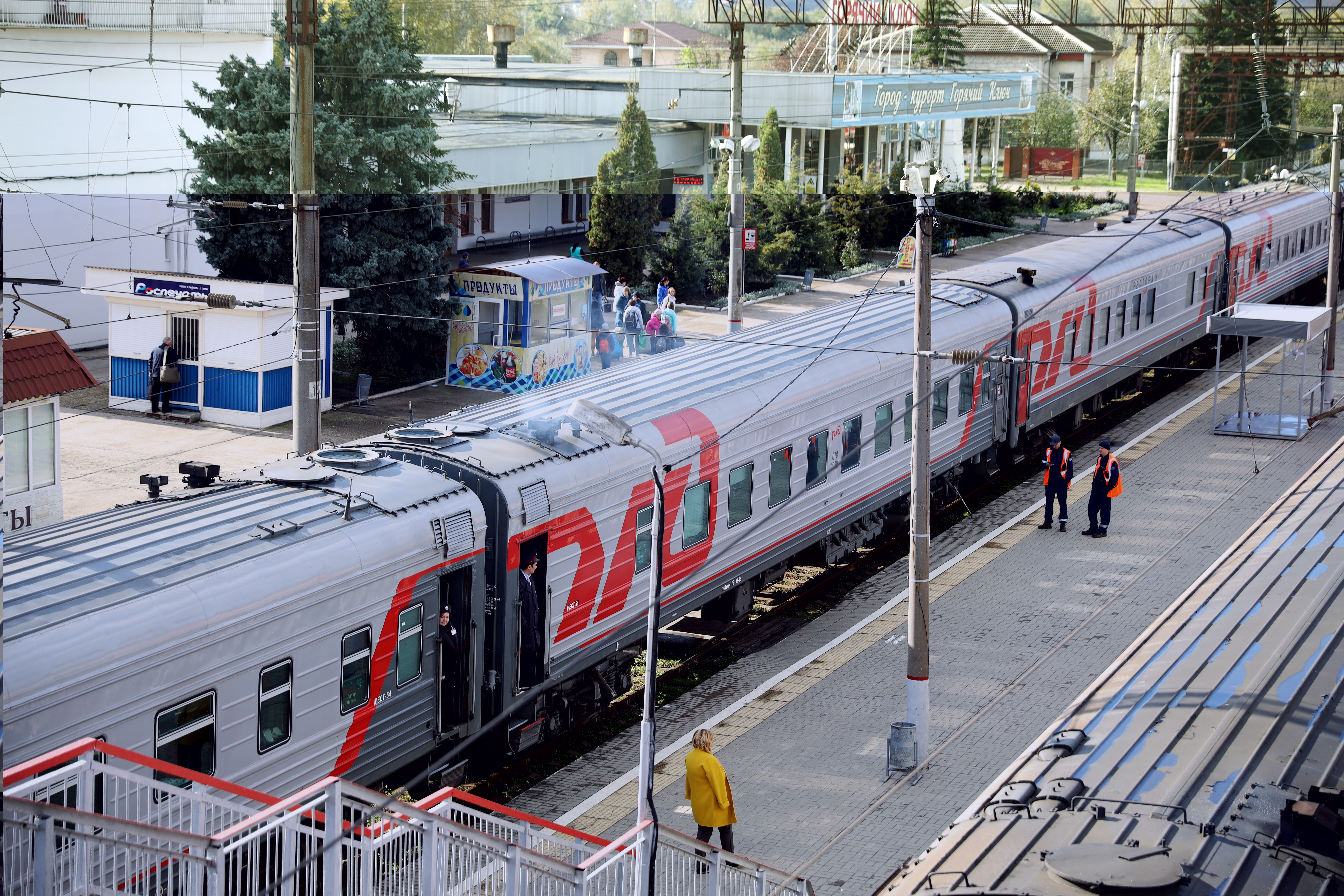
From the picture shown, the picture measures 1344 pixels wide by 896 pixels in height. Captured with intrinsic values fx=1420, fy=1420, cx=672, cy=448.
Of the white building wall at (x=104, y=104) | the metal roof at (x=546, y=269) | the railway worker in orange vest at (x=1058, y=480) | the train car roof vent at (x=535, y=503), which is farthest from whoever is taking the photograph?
the metal roof at (x=546, y=269)

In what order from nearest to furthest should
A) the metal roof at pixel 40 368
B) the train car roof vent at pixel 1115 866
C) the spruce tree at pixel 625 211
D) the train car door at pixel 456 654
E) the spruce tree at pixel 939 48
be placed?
the train car roof vent at pixel 1115 866
the train car door at pixel 456 654
the metal roof at pixel 40 368
the spruce tree at pixel 625 211
the spruce tree at pixel 939 48

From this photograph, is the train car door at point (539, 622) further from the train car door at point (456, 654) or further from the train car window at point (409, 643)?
the train car window at point (409, 643)

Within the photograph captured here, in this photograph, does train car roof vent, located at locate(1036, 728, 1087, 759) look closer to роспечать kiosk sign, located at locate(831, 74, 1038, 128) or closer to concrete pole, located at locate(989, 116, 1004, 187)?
роспечать kiosk sign, located at locate(831, 74, 1038, 128)

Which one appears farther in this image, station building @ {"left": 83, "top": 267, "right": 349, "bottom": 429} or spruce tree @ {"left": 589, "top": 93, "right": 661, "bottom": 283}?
spruce tree @ {"left": 589, "top": 93, "right": 661, "bottom": 283}

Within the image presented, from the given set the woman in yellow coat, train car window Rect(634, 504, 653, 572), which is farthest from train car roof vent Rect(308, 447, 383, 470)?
the woman in yellow coat

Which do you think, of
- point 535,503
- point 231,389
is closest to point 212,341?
point 231,389

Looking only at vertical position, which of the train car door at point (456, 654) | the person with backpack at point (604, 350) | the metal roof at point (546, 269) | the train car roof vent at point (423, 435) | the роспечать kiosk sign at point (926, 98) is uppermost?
the роспечать kiosk sign at point (926, 98)

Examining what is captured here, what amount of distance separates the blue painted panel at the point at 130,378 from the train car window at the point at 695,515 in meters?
15.3

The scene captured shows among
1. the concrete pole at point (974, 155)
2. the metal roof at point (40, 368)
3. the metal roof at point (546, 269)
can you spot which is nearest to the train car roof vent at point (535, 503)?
the metal roof at point (40, 368)

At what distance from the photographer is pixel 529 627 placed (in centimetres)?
1275

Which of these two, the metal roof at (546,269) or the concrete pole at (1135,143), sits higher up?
the concrete pole at (1135,143)

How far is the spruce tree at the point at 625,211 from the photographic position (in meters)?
38.8

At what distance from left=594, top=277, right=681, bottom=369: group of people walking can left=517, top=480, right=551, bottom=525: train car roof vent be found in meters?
17.0

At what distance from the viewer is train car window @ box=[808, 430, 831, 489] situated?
1767 centimetres
